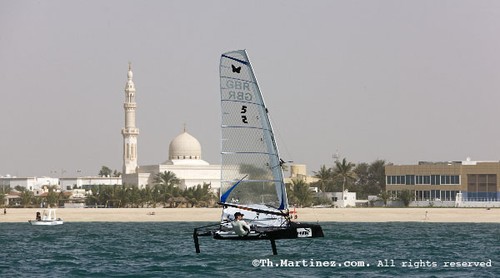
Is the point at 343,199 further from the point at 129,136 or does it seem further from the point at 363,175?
the point at 129,136

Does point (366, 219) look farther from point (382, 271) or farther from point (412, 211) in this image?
point (382, 271)

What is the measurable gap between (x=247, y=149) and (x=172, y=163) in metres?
128

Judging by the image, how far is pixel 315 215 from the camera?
376 ft

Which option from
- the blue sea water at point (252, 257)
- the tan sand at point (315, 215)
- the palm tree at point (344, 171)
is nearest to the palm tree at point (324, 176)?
the palm tree at point (344, 171)

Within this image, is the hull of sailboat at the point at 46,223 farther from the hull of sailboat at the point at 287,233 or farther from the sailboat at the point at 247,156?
the hull of sailboat at the point at 287,233

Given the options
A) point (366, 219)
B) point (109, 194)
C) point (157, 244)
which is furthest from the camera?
point (109, 194)

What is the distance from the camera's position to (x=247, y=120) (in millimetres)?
45281

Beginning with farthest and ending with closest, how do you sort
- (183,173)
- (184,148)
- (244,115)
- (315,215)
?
1. (184,148)
2. (183,173)
3. (315,215)
4. (244,115)

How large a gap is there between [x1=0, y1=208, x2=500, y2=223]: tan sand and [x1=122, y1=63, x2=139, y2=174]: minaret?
49.6 m

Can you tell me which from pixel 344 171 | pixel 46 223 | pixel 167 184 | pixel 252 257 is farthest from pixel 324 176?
pixel 252 257

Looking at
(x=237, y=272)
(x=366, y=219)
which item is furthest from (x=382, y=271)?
(x=366, y=219)

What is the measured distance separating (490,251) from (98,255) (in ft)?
65.9

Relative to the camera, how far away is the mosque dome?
7023 inches

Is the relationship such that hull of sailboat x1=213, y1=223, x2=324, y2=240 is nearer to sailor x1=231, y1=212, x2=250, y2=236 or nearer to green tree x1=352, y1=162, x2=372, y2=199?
sailor x1=231, y1=212, x2=250, y2=236
